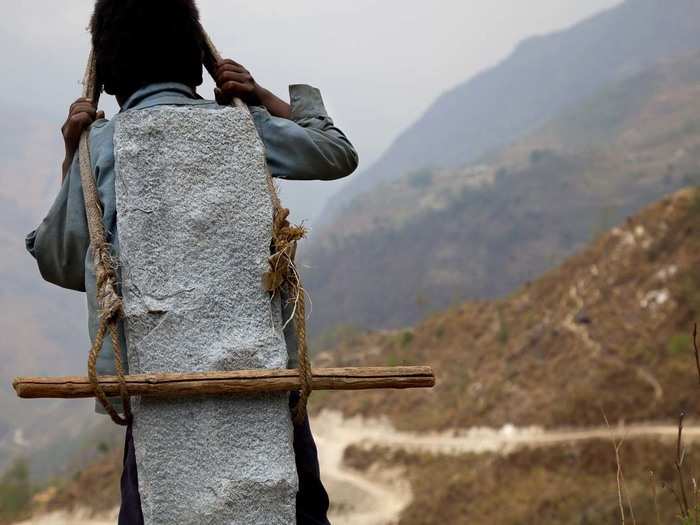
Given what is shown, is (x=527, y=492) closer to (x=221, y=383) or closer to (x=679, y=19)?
(x=221, y=383)

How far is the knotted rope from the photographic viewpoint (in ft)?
6.05

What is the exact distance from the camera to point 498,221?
2601 inches

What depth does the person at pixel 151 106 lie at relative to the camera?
2049 mm

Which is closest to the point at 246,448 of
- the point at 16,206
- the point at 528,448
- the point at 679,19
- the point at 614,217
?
the point at 528,448

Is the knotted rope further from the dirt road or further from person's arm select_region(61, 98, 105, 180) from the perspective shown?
the dirt road

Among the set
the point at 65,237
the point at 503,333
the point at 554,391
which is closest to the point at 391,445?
the point at 554,391

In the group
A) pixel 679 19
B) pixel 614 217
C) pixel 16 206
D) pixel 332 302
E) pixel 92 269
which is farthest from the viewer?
pixel 679 19

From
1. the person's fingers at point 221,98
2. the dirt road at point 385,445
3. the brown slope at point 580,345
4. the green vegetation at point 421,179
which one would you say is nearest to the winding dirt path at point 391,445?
the dirt road at point 385,445

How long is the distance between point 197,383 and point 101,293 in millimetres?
337

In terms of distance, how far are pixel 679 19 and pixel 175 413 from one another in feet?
468

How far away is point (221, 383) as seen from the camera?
1.81m

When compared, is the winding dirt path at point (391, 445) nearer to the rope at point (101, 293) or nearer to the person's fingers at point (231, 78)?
the person's fingers at point (231, 78)

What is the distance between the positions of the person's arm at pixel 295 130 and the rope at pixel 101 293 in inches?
17.8

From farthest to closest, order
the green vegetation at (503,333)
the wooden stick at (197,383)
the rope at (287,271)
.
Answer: the green vegetation at (503,333) → the rope at (287,271) → the wooden stick at (197,383)
